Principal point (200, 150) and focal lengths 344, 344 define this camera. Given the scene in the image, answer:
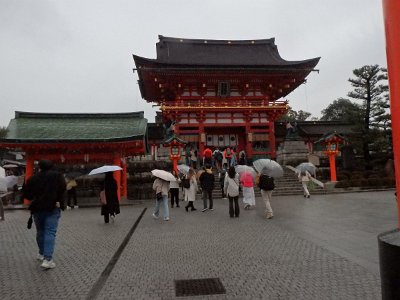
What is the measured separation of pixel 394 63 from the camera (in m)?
2.02

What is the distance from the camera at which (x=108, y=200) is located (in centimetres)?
1030

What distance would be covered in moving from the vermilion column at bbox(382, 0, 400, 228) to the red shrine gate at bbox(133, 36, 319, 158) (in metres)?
23.4

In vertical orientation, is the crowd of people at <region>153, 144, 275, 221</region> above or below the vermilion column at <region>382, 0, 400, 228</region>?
below

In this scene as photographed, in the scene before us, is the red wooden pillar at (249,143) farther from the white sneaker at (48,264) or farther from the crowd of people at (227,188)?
the white sneaker at (48,264)

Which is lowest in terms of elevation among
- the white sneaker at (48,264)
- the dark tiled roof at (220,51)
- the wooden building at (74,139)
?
the white sneaker at (48,264)

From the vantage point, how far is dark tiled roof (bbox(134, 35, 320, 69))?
30562mm

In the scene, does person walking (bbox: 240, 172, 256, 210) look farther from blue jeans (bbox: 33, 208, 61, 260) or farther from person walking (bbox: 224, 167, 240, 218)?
blue jeans (bbox: 33, 208, 61, 260)

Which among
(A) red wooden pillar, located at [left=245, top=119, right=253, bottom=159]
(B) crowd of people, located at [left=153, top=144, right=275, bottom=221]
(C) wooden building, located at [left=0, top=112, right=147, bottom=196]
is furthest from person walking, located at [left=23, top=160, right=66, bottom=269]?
(A) red wooden pillar, located at [left=245, top=119, right=253, bottom=159]

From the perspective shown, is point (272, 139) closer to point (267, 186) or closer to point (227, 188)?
point (227, 188)

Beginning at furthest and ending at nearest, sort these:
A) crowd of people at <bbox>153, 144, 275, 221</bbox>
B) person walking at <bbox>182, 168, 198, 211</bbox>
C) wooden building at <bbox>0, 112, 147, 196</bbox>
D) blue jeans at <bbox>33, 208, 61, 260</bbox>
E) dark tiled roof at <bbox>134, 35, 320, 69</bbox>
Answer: dark tiled roof at <bbox>134, 35, 320, 69</bbox> → wooden building at <bbox>0, 112, 147, 196</bbox> → person walking at <bbox>182, 168, 198, 211</bbox> → crowd of people at <bbox>153, 144, 275, 221</bbox> → blue jeans at <bbox>33, 208, 61, 260</bbox>

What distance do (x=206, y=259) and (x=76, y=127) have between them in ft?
45.7

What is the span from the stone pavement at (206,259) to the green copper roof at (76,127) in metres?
7.26

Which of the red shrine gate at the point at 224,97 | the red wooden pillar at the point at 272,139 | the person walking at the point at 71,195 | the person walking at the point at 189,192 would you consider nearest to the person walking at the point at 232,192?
the person walking at the point at 189,192

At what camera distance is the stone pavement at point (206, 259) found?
4.18 metres
